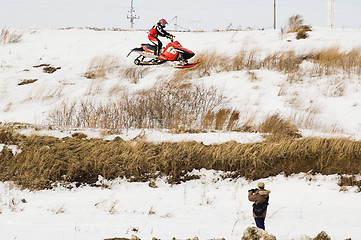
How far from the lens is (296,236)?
6273 millimetres

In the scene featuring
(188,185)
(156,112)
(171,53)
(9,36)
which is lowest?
(188,185)

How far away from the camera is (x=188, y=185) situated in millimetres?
9039

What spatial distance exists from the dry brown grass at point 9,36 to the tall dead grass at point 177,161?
12.0 metres

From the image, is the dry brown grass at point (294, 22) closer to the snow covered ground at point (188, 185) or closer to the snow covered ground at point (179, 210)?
the snow covered ground at point (188, 185)

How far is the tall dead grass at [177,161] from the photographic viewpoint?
911cm

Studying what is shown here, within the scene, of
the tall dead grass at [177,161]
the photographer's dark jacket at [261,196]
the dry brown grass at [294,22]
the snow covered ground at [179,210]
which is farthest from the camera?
the dry brown grass at [294,22]

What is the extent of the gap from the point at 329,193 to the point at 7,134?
8.17 metres

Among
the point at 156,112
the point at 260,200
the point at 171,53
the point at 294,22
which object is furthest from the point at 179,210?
the point at 294,22

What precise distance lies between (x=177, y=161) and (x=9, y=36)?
14897 mm

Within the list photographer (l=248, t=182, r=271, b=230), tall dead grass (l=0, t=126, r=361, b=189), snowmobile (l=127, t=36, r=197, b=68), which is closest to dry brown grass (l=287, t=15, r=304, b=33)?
snowmobile (l=127, t=36, r=197, b=68)

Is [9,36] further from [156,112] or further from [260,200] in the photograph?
[260,200]

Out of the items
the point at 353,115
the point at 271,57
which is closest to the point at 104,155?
the point at 353,115

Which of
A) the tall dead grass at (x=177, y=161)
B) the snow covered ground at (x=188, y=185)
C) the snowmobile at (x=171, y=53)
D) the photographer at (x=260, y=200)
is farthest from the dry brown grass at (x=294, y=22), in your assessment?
the photographer at (x=260, y=200)

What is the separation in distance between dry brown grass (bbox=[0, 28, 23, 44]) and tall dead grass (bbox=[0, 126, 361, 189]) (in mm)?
12013
